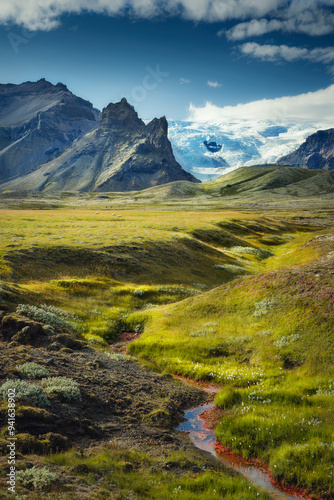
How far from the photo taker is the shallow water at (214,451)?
10172 millimetres

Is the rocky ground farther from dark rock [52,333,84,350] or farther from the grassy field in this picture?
the grassy field

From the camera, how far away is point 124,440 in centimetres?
1178

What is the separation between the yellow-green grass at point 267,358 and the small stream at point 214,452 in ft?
1.37

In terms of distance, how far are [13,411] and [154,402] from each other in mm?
6386

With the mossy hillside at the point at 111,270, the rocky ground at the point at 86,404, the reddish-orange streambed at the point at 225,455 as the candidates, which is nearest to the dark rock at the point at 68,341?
the rocky ground at the point at 86,404

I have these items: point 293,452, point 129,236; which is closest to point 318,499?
point 293,452

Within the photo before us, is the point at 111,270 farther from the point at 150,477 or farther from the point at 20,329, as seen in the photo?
the point at 150,477

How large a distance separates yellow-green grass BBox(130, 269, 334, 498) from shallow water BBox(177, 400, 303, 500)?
42 cm

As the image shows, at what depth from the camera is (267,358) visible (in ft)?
61.1

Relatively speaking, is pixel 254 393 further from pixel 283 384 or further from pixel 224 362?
pixel 224 362

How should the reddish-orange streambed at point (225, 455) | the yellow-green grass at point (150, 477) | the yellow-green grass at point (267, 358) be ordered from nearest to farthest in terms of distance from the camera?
the yellow-green grass at point (150, 477)
the reddish-orange streambed at point (225, 455)
the yellow-green grass at point (267, 358)

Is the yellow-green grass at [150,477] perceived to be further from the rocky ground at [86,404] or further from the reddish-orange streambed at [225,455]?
the reddish-orange streambed at [225,455]

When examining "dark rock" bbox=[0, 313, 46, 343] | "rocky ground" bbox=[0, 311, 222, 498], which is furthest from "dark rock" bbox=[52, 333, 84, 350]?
"dark rock" bbox=[0, 313, 46, 343]

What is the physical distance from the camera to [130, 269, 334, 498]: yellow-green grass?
11352 mm
